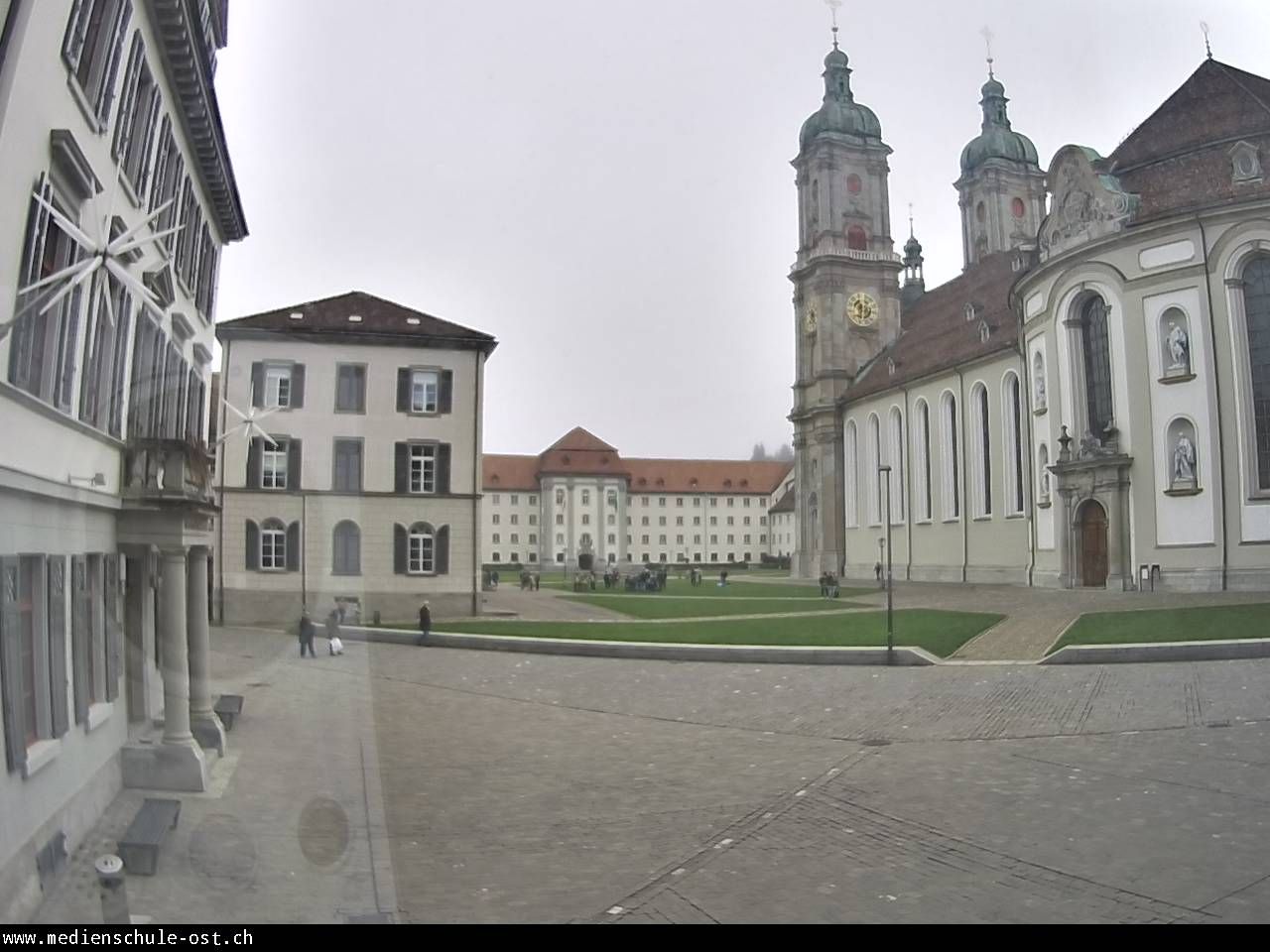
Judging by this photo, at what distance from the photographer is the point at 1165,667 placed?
61.7 ft

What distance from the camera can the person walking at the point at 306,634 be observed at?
1295 centimetres

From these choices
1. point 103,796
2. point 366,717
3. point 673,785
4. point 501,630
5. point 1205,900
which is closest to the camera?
point 1205,900

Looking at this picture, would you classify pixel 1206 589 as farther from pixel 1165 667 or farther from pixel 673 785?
pixel 673 785

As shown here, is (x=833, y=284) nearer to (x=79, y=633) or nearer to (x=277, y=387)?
(x=277, y=387)

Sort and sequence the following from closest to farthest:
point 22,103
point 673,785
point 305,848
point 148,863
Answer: point 22,103, point 148,863, point 305,848, point 673,785

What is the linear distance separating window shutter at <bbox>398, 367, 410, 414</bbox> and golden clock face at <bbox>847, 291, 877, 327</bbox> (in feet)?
188

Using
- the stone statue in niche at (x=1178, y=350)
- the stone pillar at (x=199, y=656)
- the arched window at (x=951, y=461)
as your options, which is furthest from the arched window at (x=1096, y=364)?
the stone pillar at (x=199, y=656)

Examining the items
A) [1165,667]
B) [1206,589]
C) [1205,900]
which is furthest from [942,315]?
[1205,900]

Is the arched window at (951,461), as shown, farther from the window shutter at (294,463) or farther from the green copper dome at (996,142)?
the window shutter at (294,463)

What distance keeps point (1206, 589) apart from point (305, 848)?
1290 inches

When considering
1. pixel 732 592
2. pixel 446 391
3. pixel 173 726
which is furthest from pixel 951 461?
pixel 173 726

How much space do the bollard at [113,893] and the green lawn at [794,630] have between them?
19.0 metres

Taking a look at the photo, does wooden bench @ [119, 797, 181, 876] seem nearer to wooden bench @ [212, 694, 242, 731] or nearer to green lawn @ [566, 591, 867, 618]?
wooden bench @ [212, 694, 242, 731]

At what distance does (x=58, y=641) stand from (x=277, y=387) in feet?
13.0
